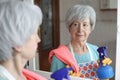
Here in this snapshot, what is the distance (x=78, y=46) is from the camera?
1074 mm

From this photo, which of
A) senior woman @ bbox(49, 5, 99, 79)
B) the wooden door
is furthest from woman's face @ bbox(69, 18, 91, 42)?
the wooden door

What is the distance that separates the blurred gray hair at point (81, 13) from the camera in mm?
1017

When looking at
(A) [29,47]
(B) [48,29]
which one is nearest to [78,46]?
(B) [48,29]

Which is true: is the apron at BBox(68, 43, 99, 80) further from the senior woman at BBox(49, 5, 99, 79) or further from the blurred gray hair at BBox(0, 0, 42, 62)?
the blurred gray hair at BBox(0, 0, 42, 62)

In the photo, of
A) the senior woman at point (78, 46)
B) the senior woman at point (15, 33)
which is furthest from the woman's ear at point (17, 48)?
the senior woman at point (78, 46)

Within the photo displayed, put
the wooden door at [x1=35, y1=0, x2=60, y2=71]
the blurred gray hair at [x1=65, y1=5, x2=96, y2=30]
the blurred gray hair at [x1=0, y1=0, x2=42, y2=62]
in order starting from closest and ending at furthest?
1. the blurred gray hair at [x1=0, y1=0, x2=42, y2=62]
2. the blurred gray hair at [x1=65, y1=5, x2=96, y2=30]
3. the wooden door at [x1=35, y1=0, x2=60, y2=71]

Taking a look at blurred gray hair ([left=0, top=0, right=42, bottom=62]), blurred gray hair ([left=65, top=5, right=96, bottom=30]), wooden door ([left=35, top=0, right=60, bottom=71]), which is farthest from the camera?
wooden door ([left=35, top=0, right=60, bottom=71])

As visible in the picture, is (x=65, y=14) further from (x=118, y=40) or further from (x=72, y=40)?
(x=118, y=40)

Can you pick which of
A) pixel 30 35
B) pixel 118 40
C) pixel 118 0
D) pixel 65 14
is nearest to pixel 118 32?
pixel 118 40

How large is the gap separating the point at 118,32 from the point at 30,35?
18.8 inches

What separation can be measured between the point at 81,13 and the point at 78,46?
165mm

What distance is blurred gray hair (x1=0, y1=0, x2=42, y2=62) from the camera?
68 centimetres

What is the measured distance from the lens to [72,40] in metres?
1.09

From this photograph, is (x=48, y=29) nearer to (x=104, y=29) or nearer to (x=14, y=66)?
(x=104, y=29)
